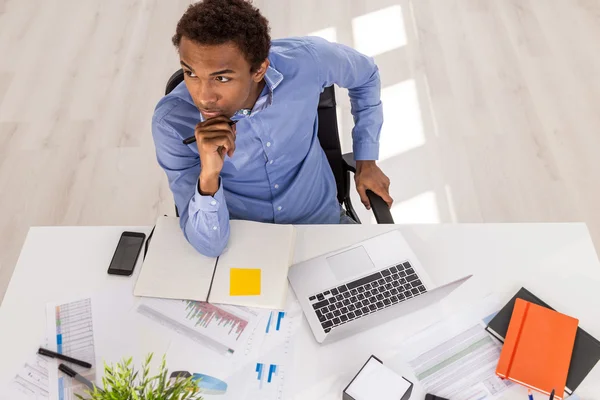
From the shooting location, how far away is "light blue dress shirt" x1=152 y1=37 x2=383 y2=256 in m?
1.47

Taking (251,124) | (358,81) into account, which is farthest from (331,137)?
(251,124)

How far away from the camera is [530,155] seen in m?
2.81

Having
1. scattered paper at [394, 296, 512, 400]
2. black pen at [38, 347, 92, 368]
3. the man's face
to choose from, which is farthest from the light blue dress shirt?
scattered paper at [394, 296, 512, 400]

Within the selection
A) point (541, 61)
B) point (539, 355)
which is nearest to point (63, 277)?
point (539, 355)

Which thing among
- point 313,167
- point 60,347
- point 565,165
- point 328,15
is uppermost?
point 328,15

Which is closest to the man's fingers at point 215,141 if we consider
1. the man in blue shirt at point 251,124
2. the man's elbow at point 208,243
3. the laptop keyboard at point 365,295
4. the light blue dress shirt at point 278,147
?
the man in blue shirt at point 251,124

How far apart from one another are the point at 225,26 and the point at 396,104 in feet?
6.33

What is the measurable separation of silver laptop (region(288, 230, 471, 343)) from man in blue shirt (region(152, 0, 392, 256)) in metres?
0.27

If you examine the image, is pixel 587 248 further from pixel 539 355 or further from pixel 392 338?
pixel 392 338

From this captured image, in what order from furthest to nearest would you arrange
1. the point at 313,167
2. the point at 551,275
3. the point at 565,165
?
1. the point at 565,165
2. the point at 313,167
3. the point at 551,275

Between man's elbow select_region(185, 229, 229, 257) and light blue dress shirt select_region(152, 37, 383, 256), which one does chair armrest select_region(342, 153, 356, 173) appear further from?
man's elbow select_region(185, 229, 229, 257)

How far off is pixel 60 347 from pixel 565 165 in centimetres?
242

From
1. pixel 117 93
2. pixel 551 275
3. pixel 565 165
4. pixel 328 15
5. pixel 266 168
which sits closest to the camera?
pixel 551 275

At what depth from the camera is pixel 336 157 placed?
1.92m
